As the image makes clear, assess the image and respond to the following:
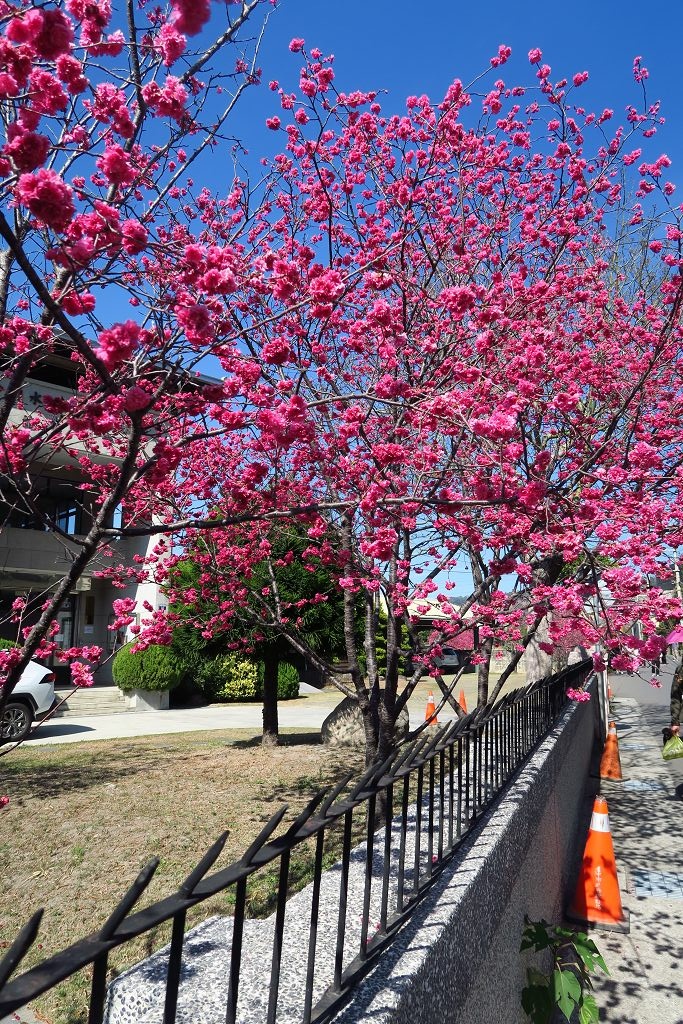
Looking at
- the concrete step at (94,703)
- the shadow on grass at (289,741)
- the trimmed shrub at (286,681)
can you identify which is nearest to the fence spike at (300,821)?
the shadow on grass at (289,741)

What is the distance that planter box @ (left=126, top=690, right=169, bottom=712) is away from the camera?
1844 cm

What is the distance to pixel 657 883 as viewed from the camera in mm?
6613

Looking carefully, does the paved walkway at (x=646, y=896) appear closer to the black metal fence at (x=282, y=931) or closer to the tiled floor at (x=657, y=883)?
the tiled floor at (x=657, y=883)

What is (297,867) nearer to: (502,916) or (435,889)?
(502,916)

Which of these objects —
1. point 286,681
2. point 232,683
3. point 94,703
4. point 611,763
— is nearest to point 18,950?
point 611,763

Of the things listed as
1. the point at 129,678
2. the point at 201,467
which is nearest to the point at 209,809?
the point at 201,467

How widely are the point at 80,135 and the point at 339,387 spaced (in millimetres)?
4444

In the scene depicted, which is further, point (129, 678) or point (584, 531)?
point (129, 678)

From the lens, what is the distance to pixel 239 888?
63.4 inches

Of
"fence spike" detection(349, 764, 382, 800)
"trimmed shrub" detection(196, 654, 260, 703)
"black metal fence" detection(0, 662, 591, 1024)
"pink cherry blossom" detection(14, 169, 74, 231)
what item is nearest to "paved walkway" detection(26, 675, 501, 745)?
"trimmed shrub" detection(196, 654, 260, 703)

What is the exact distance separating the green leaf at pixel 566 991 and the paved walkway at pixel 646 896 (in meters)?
1.12

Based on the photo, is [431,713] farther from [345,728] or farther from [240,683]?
[240,683]

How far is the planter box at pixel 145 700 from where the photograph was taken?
726 inches

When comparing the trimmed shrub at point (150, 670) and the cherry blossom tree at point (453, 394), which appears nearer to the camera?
the cherry blossom tree at point (453, 394)
